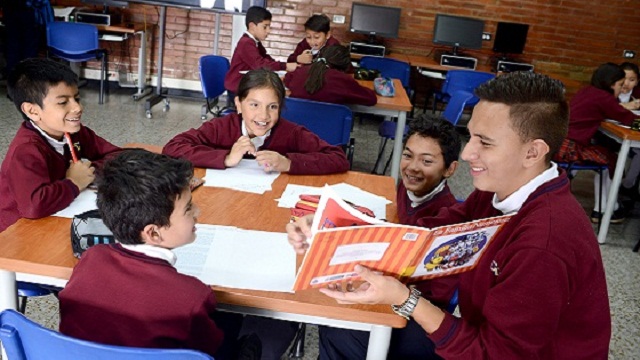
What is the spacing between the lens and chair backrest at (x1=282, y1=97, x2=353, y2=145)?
332cm

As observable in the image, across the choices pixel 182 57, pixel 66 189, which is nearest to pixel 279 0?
pixel 182 57

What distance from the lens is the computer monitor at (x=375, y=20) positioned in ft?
21.7

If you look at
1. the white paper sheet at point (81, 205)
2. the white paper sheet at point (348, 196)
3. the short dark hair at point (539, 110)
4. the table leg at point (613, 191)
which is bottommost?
the table leg at point (613, 191)

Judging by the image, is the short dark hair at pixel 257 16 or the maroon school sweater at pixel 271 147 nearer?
the maroon school sweater at pixel 271 147

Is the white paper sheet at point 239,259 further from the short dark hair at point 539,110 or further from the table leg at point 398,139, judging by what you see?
the table leg at point 398,139

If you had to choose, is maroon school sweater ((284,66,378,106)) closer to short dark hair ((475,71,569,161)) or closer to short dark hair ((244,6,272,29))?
short dark hair ((244,6,272,29))

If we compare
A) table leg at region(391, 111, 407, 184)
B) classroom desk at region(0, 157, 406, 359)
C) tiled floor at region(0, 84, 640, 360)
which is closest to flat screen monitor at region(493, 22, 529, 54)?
tiled floor at region(0, 84, 640, 360)

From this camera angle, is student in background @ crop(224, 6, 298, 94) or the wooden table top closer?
the wooden table top

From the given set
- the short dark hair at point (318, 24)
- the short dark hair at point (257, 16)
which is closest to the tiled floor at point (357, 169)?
the short dark hair at point (318, 24)

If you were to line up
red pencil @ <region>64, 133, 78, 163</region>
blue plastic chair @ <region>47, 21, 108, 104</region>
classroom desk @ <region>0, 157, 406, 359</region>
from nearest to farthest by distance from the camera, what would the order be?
classroom desk @ <region>0, 157, 406, 359</region>
red pencil @ <region>64, 133, 78, 163</region>
blue plastic chair @ <region>47, 21, 108, 104</region>

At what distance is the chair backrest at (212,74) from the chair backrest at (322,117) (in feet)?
3.63

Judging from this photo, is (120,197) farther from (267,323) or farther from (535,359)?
(535,359)

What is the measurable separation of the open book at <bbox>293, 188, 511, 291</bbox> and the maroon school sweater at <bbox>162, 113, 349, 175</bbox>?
3.22 ft

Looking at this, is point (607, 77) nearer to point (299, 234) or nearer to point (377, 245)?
point (299, 234)
